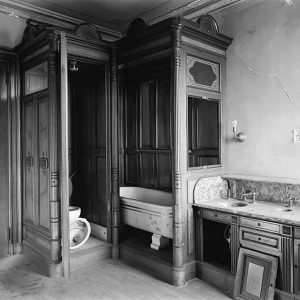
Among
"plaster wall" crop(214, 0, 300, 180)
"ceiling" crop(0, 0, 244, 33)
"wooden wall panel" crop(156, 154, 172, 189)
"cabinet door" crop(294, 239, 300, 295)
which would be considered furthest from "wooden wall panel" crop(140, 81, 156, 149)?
"cabinet door" crop(294, 239, 300, 295)

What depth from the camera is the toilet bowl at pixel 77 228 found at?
3909 millimetres

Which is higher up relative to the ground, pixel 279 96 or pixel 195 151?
pixel 279 96

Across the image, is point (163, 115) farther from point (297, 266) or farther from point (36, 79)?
point (297, 266)

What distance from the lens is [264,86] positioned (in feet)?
11.3

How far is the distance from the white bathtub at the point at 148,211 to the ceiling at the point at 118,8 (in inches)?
91.8

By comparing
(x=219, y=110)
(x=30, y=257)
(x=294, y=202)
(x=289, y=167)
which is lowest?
(x=30, y=257)

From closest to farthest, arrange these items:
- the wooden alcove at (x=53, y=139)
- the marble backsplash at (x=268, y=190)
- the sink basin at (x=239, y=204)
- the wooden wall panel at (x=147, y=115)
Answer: the marble backsplash at (x=268, y=190)
the sink basin at (x=239, y=204)
the wooden alcove at (x=53, y=139)
the wooden wall panel at (x=147, y=115)

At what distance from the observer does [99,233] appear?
13.7 ft

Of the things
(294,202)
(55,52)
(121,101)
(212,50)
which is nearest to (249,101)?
(212,50)

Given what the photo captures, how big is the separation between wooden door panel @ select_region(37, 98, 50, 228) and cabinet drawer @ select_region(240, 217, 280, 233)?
2.09 metres

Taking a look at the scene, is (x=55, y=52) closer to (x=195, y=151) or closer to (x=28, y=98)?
(x=28, y=98)

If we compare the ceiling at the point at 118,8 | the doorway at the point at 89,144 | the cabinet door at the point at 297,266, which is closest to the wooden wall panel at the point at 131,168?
the doorway at the point at 89,144

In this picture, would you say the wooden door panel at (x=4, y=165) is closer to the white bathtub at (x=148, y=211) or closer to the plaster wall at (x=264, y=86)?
the white bathtub at (x=148, y=211)

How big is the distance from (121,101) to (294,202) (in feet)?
8.33
